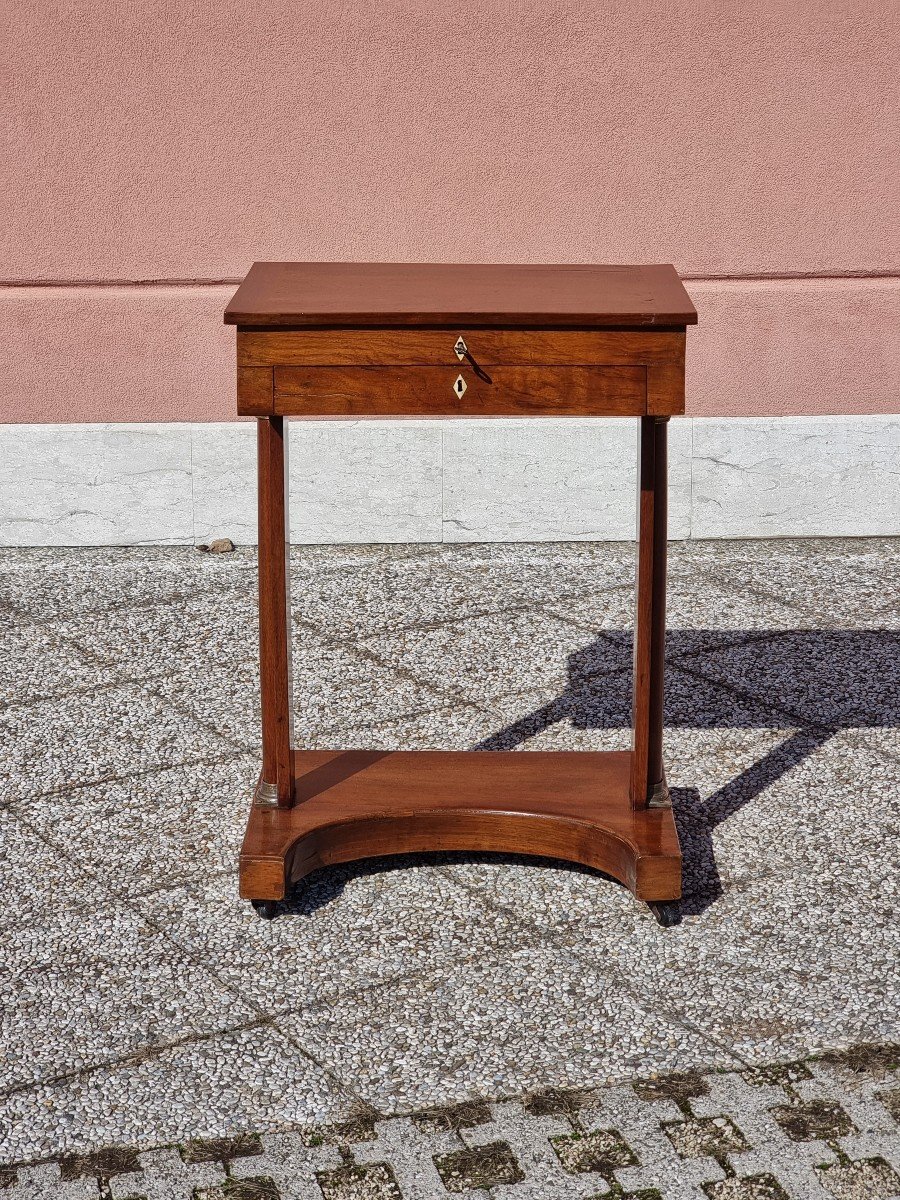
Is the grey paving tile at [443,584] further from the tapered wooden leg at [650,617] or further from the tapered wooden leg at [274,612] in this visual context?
the tapered wooden leg at [650,617]

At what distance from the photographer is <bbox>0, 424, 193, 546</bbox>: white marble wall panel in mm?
5680

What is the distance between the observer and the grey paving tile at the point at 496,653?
14.7 ft

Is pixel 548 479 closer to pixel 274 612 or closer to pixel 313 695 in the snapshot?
pixel 313 695

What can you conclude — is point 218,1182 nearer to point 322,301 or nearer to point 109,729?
point 322,301

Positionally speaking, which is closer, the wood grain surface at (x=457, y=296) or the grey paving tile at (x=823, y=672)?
the wood grain surface at (x=457, y=296)

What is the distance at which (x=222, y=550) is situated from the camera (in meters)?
5.76

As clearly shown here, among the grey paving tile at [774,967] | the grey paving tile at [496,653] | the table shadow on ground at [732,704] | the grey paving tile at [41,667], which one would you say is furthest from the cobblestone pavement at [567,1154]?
the grey paving tile at [41,667]

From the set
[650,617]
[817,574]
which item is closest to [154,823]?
[650,617]

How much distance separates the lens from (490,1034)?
277 cm

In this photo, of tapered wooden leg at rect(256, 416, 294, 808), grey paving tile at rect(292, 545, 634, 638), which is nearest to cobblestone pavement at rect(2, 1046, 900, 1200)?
tapered wooden leg at rect(256, 416, 294, 808)

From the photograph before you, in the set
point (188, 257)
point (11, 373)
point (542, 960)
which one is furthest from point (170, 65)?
point (542, 960)

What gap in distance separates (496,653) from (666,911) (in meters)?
1.65

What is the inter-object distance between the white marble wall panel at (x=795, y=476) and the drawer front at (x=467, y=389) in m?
2.86

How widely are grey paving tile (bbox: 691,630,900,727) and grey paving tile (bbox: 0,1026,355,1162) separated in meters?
2.04
